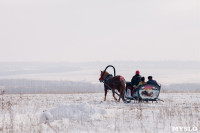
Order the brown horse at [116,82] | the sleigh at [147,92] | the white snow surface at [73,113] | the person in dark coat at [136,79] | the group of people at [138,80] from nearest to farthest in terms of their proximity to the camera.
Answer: the white snow surface at [73,113], the sleigh at [147,92], the group of people at [138,80], the person in dark coat at [136,79], the brown horse at [116,82]

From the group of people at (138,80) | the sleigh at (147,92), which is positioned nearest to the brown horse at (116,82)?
the group of people at (138,80)

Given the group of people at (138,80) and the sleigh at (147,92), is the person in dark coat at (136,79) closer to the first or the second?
the group of people at (138,80)

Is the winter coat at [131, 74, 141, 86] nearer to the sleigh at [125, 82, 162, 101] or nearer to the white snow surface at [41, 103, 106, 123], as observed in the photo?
the sleigh at [125, 82, 162, 101]

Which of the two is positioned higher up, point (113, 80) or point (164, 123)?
point (113, 80)

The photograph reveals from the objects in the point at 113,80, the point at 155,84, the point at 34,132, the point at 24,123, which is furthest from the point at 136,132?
the point at 113,80

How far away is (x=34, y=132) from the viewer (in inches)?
314

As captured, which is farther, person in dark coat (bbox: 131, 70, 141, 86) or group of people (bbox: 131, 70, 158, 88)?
person in dark coat (bbox: 131, 70, 141, 86)

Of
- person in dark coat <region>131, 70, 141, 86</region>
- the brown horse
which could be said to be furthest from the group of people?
the brown horse

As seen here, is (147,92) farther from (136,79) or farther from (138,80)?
(136,79)

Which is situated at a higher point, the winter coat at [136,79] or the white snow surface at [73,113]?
the winter coat at [136,79]

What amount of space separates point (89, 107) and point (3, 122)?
3073 mm

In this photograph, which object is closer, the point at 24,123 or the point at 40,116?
the point at 24,123

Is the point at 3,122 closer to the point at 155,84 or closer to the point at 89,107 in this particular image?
the point at 89,107

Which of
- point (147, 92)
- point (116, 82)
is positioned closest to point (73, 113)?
point (147, 92)
